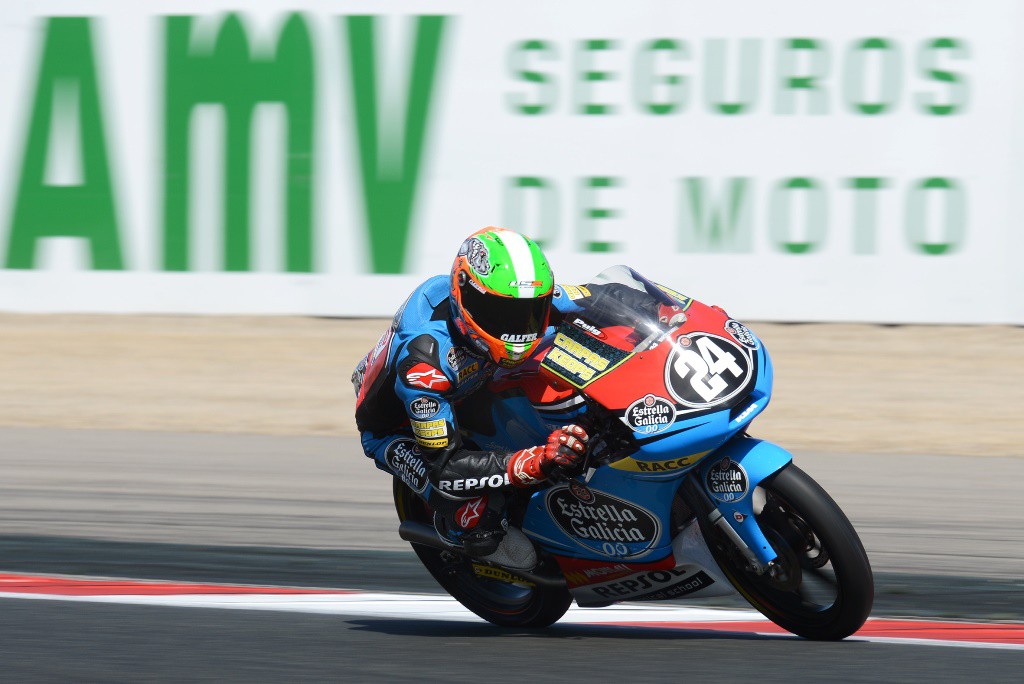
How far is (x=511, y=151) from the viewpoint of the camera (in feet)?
39.2

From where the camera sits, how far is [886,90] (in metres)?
11.3

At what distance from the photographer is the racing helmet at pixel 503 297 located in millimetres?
4348

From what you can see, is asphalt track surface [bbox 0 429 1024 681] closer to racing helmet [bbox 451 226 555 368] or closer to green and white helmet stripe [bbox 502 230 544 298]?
racing helmet [bbox 451 226 555 368]

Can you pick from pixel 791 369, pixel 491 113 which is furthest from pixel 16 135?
pixel 791 369

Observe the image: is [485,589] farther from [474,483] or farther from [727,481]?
[727,481]

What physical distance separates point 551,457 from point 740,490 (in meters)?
0.57

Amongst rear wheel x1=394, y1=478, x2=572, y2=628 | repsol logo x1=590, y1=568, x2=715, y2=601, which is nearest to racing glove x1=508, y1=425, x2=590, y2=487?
repsol logo x1=590, y1=568, x2=715, y2=601

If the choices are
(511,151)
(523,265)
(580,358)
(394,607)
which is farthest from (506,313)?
(511,151)

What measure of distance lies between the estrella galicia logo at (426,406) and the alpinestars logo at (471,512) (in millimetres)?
385

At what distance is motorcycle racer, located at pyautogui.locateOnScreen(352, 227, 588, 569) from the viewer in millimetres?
4367

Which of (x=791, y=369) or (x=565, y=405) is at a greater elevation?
(x=565, y=405)

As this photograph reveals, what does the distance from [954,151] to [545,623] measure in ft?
24.6

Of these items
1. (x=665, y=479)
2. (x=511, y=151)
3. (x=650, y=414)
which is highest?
(x=650, y=414)

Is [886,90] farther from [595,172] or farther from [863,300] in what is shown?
[595,172]
